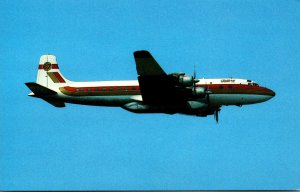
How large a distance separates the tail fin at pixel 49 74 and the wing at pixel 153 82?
10.4 meters

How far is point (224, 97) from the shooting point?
47188 millimetres

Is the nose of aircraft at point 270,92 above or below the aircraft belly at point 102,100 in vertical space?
above

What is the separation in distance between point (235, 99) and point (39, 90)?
733 inches

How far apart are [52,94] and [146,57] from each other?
43.3 ft

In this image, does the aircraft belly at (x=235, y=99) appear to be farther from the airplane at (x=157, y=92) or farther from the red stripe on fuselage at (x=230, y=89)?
the red stripe on fuselage at (x=230, y=89)

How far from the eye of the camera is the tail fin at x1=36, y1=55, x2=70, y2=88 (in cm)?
5272

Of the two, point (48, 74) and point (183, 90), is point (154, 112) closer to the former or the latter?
point (183, 90)

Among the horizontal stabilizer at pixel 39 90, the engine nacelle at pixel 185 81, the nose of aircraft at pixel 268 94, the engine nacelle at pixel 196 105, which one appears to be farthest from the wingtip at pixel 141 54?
the nose of aircraft at pixel 268 94

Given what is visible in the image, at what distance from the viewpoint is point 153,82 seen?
146ft

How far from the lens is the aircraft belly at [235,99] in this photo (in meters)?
47.1

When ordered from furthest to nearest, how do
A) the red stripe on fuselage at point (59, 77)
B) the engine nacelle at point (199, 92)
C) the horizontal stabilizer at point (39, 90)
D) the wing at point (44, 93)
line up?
the red stripe on fuselage at point (59, 77) < the wing at point (44, 93) < the horizontal stabilizer at point (39, 90) < the engine nacelle at point (199, 92)

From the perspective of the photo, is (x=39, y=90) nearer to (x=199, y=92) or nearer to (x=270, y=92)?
(x=199, y=92)

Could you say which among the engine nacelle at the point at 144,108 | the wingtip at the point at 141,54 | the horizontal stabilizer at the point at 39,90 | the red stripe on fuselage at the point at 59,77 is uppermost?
the red stripe on fuselage at the point at 59,77

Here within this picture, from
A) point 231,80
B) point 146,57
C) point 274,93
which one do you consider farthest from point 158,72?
point 274,93
